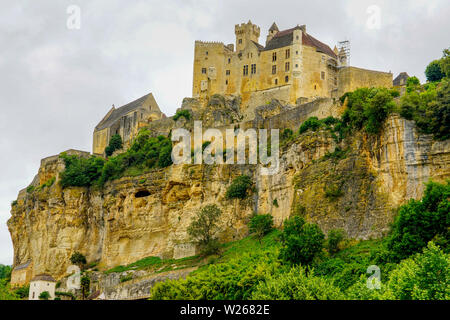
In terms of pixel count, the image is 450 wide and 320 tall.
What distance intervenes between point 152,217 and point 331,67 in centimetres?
2523

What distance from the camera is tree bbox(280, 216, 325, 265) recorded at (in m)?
46.2

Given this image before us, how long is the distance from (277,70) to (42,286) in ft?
107

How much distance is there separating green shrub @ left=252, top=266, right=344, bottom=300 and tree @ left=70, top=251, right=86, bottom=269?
35502mm

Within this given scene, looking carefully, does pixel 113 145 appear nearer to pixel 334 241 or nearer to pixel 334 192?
pixel 334 192

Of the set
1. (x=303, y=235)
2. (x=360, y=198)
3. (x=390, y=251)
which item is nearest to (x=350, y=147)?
(x=360, y=198)

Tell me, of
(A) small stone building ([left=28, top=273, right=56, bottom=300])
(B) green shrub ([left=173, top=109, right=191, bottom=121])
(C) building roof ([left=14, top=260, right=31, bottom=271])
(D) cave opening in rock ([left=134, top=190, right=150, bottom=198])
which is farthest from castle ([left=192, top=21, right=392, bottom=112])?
(A) small stone building ([left=28, top=273, right=56, bottom=300])

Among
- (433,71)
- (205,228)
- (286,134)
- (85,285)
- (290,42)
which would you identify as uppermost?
(290,42)

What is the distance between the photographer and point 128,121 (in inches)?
3450

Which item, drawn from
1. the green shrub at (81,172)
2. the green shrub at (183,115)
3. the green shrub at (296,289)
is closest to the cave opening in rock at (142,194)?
the green shrub at (81,172)

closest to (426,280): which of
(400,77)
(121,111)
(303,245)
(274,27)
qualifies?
(303,245)

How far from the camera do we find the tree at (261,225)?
57625 millimetres

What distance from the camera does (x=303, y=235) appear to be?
4722cm

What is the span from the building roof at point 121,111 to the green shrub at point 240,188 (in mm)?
29487
